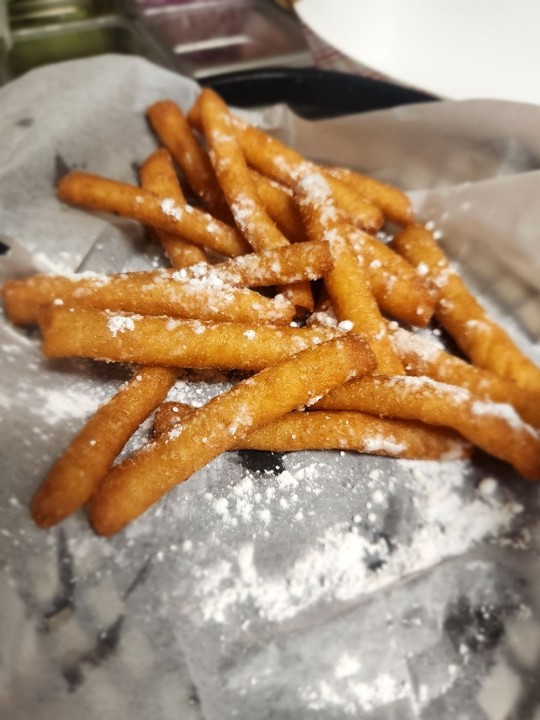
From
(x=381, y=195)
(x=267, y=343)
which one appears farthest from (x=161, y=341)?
(x=381, y=195)

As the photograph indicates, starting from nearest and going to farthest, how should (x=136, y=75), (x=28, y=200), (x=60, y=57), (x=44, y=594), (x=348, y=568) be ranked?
1. (x=44, y=594)
2. (x=348, y=568)
3. (x=28, y=200)
4. (x=136, y=75)
5. (x=60, y=57)

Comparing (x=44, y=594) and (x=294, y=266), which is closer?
(x=44, y=594)

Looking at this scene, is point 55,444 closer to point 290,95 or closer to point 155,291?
point 155,291

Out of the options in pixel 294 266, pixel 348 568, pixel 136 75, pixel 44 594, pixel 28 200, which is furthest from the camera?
pixel 136 75

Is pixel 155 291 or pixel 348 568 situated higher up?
pixel 155 291

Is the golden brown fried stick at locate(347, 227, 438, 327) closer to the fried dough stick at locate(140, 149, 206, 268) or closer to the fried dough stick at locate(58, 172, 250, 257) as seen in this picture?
the fried dough stick at locate(58, 172, 250, 257)

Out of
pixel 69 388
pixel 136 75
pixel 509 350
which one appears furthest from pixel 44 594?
pixel 136 75
